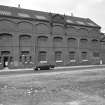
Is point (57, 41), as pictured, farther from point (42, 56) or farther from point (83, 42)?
point (83, 42)

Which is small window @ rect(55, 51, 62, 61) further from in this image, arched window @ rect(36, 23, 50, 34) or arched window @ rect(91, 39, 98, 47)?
arched window @ rect(91, 39, 98, 47)

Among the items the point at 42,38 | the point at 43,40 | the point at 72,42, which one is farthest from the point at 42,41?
the point at 72,42

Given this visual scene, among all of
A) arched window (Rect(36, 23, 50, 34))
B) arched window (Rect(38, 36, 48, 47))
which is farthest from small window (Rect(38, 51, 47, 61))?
arched window (Rect(36, 23, 50, 34))

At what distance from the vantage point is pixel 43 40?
29.5 metres

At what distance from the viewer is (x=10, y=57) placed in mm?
26375

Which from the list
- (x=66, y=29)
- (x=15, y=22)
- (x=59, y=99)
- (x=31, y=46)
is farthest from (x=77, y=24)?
(x=59, y=99)

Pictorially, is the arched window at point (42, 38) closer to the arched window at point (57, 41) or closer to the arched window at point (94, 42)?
the arched window at point (57, 41)

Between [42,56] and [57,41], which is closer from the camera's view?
[42,56]

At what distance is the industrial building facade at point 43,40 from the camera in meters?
26.4

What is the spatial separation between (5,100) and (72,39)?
27794mm

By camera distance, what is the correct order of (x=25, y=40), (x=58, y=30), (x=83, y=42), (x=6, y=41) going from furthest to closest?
(x=83, y=42), (x=58, y=30), (x=25, y=40), (x=6, y=41)

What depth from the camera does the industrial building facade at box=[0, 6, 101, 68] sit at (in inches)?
1038

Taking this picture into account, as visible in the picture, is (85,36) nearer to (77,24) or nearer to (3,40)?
(77,24)

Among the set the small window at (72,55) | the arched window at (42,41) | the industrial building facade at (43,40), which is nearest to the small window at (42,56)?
the industrial building facade at (43,40)
